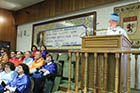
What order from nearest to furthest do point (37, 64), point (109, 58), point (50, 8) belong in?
1. point (109, 58)
2. point (37, 64)
3. point (50, 8)

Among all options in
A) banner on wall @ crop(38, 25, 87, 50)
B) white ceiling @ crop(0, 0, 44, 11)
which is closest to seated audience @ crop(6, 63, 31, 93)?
banner on wall @ crop(38, 25, 87, 50)

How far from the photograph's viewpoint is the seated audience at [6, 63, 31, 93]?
2589mm

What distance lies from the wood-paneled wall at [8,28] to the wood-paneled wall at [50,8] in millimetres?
300

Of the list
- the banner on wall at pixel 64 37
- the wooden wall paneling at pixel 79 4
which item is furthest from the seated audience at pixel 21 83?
the wooden wall paneling at pixel 79 4

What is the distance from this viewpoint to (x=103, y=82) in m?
1.78

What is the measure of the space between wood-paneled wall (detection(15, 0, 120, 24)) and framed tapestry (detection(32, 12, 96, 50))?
26 cm

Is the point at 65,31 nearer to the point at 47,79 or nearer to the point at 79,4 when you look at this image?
the point at 79,4

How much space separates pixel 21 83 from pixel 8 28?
15.8ft

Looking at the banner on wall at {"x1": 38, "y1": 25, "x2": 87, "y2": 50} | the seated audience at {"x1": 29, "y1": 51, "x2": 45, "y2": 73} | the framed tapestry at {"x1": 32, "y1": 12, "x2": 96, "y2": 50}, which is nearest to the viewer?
the seated audience at {"x1": 29, "y1": 51, "x2": 45, "y2": 73}

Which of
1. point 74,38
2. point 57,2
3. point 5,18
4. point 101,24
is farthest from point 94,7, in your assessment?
point 5,18

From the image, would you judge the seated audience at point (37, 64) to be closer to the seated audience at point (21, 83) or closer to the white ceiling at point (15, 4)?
the seated audience at point (21, 83)

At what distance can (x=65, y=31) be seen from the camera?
4883 millimetres

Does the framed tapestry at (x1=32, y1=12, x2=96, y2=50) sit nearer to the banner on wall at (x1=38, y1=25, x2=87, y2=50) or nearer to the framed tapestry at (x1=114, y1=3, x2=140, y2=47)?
the banner on wall at (x1=38, y1=25, x2=87, y2=50)

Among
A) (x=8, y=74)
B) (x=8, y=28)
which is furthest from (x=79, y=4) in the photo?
(x=8, y=28)
